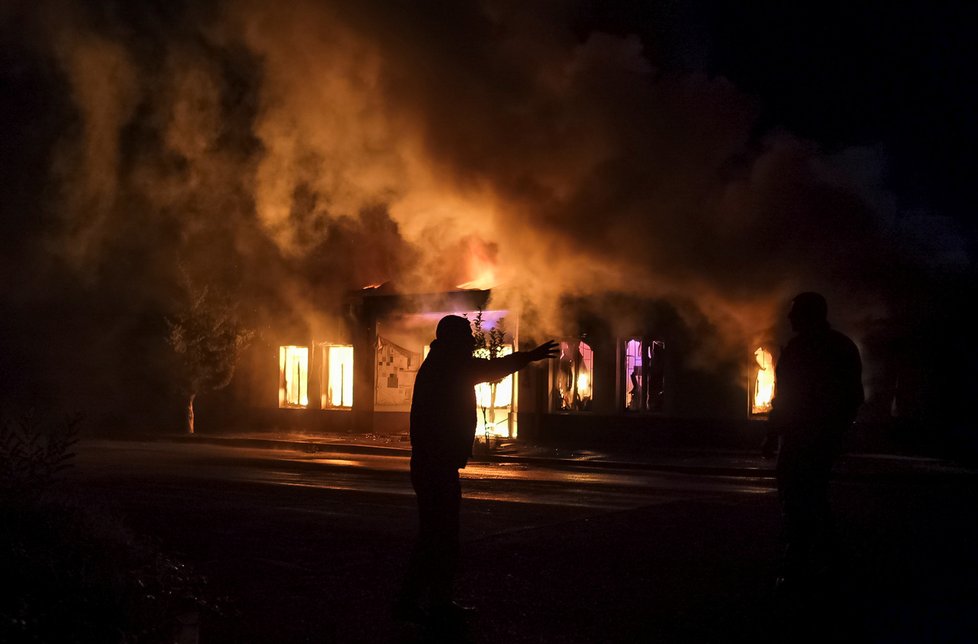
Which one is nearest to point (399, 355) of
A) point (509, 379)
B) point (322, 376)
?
point (322, 376)

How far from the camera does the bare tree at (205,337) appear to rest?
23969mm

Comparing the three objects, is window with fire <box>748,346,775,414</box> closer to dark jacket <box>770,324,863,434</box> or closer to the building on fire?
the building on fire

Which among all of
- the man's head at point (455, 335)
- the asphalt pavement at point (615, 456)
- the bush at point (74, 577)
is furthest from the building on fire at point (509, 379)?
the man's head at point (455, 335)

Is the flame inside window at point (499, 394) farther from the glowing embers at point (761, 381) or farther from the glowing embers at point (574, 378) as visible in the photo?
the glowing embers at point (761, 381)

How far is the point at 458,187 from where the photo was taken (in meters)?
19.0

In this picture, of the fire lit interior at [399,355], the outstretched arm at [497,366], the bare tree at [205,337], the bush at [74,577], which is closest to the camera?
the bush at [74,577]

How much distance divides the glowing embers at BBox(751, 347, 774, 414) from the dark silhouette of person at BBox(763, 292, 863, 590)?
1357 cm

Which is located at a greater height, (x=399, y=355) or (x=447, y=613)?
(x=399, y=355)

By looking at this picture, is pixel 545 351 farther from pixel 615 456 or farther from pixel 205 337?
pixel 205 337

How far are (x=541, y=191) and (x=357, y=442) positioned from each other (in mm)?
7531

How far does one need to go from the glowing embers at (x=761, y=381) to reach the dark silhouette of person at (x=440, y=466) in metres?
15.1

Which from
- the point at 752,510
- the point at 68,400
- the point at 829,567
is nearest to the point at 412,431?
the point at 829,567

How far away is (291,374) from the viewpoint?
89.2ft

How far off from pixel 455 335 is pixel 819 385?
8.05ft
